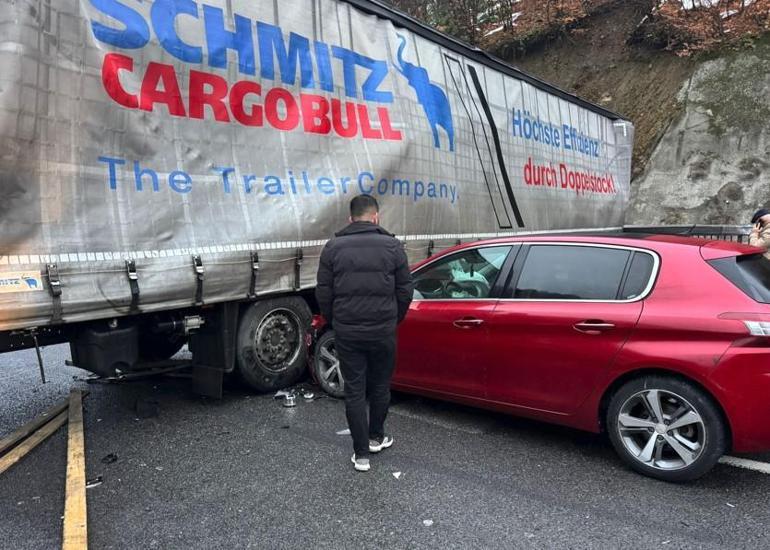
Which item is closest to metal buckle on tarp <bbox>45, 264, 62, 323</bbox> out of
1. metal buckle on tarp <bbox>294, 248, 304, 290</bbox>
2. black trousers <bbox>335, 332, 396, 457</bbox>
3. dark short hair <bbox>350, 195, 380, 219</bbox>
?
black trousers <bbox>335, 332, 396, 457</bbox>

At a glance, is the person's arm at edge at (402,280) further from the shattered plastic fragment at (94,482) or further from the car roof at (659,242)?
the shattered plastic fragment at (94,482)

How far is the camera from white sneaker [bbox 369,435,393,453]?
12.9 ft

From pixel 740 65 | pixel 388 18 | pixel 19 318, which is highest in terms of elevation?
pixel 740 65

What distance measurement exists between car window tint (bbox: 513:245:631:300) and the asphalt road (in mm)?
1066

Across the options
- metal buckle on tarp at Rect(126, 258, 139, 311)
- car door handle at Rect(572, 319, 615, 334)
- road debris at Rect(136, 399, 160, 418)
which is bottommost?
road debris at Rect(136, 399, 160, 418)

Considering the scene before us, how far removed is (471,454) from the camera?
392 centimetres

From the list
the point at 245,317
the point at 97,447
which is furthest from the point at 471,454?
the point at 97,447

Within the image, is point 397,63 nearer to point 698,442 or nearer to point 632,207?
point 698,442

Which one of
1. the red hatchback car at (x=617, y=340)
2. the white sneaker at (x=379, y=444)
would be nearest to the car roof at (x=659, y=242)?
the red hatchback car at (x=617, y=340)

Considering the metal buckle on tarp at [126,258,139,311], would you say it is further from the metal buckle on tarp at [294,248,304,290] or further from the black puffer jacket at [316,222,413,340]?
the metal buckle on tarp at [294,248,304,290]

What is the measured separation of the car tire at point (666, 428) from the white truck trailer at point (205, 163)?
9.23ft

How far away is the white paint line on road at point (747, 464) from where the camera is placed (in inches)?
142

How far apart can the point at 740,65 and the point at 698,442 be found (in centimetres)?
1498

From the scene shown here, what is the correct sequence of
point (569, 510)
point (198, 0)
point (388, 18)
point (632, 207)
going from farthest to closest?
point (632, 207), point (388, 18), point (198, 0), point (569, 510)
